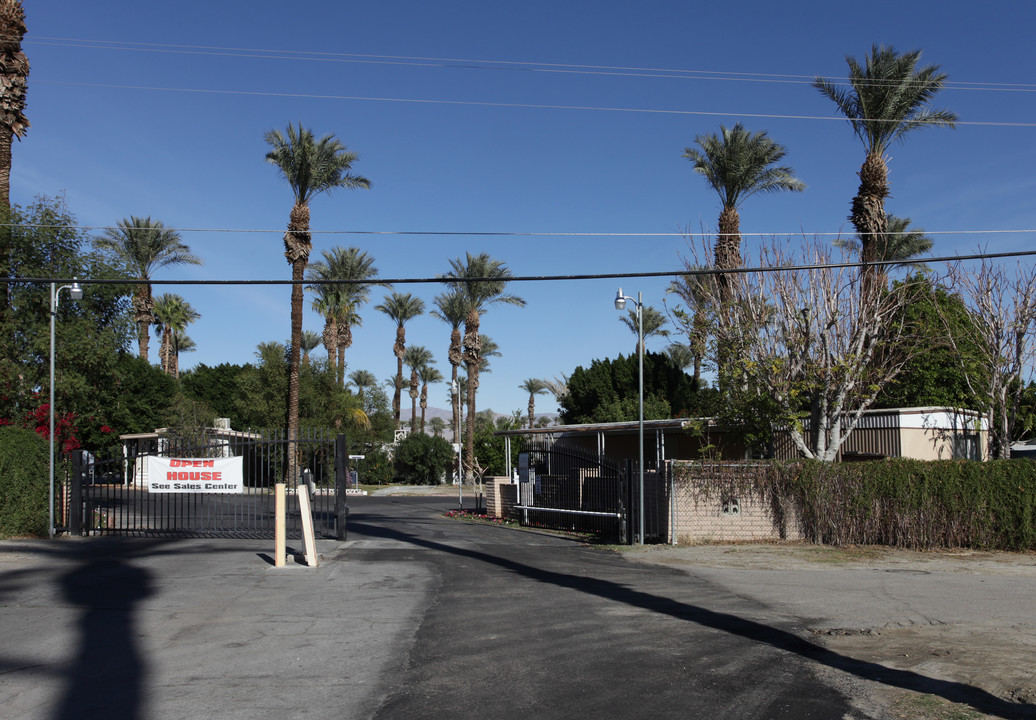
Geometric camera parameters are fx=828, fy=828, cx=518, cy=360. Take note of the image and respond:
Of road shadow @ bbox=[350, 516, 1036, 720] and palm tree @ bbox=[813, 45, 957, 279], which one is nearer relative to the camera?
road shadow @ bbox=[350, 516, 1036, 720]

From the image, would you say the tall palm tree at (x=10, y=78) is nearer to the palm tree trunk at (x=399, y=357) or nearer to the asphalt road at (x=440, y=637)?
the asphalt road at (x=440, y=637)

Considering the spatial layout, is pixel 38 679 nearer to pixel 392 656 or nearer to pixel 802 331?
pixel 392 656

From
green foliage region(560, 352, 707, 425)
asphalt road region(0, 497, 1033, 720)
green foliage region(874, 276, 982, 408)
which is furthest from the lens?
green foliage region(560, 352, 707, 425)

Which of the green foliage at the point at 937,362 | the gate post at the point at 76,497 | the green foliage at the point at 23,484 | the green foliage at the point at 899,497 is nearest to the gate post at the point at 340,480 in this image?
the gate post at the point at 76,497

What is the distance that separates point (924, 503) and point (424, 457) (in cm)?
3719

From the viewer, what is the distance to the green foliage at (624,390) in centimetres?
4494

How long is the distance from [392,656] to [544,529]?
15.4 meters

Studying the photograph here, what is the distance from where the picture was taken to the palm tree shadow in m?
6.41

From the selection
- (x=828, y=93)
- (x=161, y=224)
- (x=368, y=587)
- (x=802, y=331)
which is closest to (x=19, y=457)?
(x=368, y=587)

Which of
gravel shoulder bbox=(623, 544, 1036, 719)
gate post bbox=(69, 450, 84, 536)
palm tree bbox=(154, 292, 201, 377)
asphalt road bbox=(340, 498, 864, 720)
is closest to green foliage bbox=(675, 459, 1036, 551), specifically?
gravel shoulder bbox=(623, 544, 1036, 719)

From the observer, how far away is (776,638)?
28.8 feet

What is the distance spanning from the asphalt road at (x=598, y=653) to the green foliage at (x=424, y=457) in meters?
37.7

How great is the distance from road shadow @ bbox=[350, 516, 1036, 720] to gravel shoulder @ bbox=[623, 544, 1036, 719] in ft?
0.38

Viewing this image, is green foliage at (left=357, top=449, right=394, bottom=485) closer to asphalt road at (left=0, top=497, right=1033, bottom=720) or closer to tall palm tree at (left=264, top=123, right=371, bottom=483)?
tall palm tree at (left=264, top=123, right=371, bottom=483)
